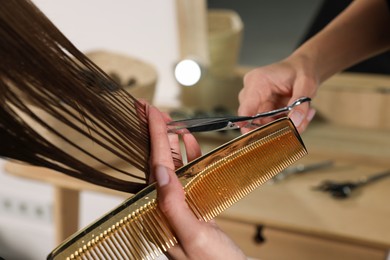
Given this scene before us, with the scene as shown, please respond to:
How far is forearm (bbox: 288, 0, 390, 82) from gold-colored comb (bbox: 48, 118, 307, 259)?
228mm

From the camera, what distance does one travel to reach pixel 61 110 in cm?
44

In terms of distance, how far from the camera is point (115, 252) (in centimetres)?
49

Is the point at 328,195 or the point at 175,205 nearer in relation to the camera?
the point at 175,205

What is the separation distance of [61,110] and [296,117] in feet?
1.10

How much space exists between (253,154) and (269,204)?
1.85 feet

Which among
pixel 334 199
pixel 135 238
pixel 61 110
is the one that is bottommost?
pixel 334 199

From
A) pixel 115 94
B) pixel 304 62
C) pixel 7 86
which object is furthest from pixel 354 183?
pixel 7 86

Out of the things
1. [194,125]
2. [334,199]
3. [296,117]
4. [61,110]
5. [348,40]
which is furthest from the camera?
[334,199]

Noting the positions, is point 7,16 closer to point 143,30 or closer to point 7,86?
point 7,86

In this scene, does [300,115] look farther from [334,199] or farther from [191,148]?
[334,199]

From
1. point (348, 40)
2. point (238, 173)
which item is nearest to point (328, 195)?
point (348, 40)

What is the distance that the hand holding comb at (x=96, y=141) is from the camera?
40cm

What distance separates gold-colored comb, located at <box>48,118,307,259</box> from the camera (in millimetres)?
475

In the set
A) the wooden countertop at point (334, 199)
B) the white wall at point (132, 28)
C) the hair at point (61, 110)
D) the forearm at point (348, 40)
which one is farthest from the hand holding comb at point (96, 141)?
the white wall at point (132, 28)
